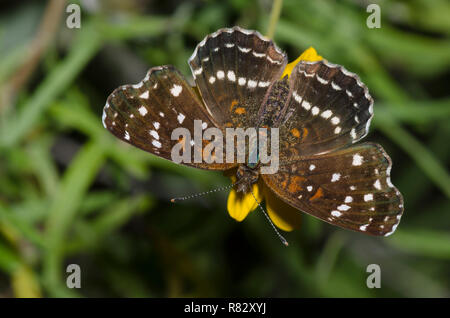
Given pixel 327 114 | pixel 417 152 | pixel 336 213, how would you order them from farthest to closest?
pixel 417 152 < pixel 327 114 < pixel 336 213

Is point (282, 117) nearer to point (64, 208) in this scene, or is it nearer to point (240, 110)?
point (240, 110)

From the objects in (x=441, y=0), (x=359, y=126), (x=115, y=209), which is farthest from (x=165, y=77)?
(x=441, y=0)

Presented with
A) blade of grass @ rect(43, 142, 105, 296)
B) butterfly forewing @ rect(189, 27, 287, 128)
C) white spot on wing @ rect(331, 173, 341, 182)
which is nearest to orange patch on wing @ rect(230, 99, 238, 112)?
butterfly forewing @ rect(189, 27, 287, 128)

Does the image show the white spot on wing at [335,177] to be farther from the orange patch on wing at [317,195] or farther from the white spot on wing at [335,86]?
the white spot on wing at [335,86]

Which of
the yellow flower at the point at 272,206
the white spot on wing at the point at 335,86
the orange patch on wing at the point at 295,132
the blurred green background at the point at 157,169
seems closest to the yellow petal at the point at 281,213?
the yellow flower at the point at 272,206

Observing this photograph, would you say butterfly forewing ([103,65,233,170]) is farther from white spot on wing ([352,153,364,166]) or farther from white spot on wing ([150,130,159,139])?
white spot on wing ([352,153,364,166])

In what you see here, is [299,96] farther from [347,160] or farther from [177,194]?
[177,194]

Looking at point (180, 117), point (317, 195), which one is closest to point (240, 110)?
point (180, 117)
